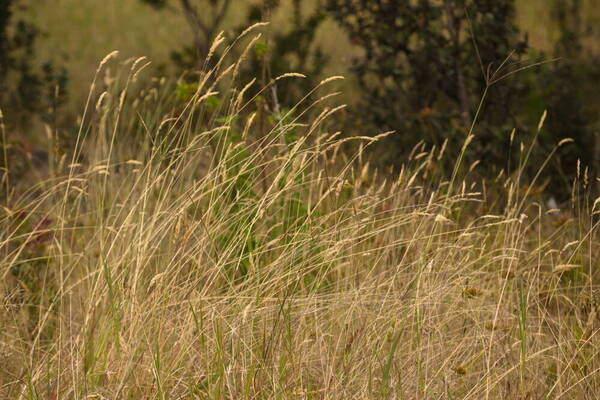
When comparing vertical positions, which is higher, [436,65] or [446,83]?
[436,65]

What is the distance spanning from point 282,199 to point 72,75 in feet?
18.0

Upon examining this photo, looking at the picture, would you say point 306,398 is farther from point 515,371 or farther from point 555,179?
point 555,179

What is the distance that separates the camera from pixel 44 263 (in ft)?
13.4

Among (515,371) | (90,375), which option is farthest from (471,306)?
(90,375)

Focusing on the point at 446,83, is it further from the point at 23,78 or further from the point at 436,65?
the point at 23,78

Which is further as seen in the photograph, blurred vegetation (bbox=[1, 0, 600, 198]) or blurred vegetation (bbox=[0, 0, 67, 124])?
blurred vegetation (bbox=[0, 0, 67, 124])

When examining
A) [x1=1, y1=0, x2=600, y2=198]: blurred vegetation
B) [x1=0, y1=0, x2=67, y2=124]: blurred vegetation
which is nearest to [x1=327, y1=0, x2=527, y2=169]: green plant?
[x1=1, y1=0, x2=600, y2=198]: blurred vegetation

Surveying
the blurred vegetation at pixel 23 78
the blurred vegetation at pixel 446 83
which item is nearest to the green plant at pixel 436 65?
the blurred vegetation at pixel 446 83

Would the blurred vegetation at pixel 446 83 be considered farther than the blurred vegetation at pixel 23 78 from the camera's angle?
No

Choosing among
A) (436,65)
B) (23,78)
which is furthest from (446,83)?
(23,78)

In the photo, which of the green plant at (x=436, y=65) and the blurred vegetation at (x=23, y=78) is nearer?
the green plant at (x=436, y=65)

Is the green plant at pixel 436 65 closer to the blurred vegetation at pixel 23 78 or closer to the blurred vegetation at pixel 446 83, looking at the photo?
the blurred vegetation at pixel 446 83

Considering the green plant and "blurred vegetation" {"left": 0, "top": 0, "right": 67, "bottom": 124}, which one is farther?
"blurred vegetation" {"left": 0, "top": 0, "right": 67, "bottom": 124}

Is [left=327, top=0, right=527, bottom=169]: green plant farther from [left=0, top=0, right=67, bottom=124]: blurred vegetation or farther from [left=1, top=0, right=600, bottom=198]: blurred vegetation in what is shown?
[left=0, top=0, right=67, bottom=124]: blurred vegetation
